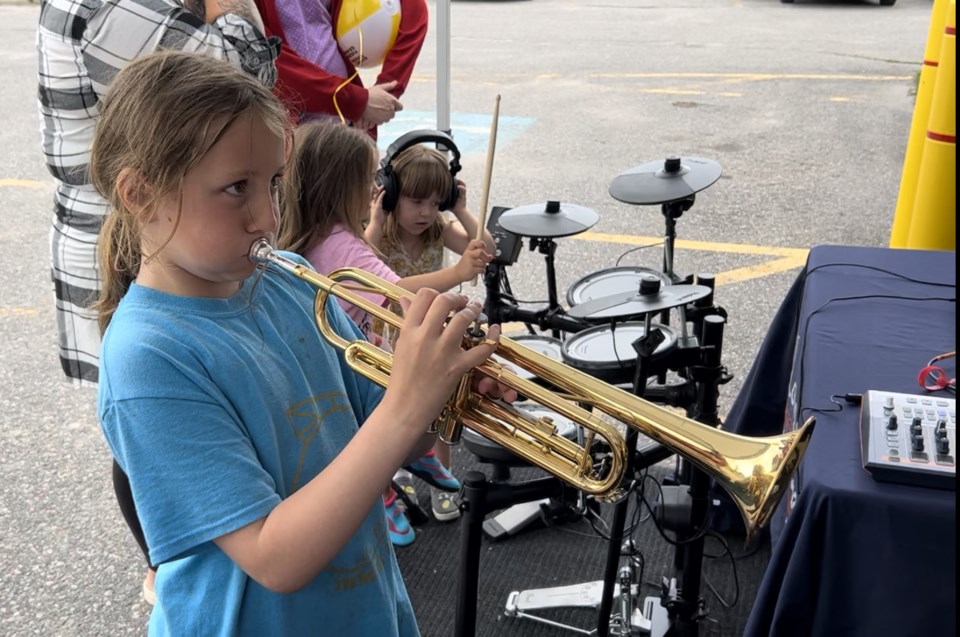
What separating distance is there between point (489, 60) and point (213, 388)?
441 inches

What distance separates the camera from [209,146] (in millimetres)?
1317

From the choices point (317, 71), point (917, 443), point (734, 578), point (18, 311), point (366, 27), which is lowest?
point (734, 578)

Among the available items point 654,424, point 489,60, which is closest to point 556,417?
point 654,424

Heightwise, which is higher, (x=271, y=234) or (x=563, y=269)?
(x=271, y=234)

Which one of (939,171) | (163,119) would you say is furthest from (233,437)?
(939,171)

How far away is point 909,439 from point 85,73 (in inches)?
83.2

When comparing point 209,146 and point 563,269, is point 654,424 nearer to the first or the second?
point 209,146

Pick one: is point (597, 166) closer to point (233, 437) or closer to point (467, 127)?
point (467, 127)

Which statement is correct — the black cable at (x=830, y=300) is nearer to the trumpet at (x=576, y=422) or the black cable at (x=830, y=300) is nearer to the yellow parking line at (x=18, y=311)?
the trumpet at (x=576, y=422)

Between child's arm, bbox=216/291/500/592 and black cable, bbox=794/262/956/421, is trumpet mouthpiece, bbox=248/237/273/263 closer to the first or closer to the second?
child's arm, bbox=216/291/500/592

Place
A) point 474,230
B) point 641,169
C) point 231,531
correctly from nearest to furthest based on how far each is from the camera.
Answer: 1. point 231,531
2. point 641,169
3. point 474,230

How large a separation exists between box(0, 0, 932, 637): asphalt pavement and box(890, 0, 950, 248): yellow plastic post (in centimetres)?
66

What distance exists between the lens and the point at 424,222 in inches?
130

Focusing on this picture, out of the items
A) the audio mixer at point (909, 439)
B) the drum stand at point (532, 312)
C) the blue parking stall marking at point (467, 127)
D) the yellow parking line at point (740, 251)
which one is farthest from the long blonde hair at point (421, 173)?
the blue parking stall marking at point (467, 127)
